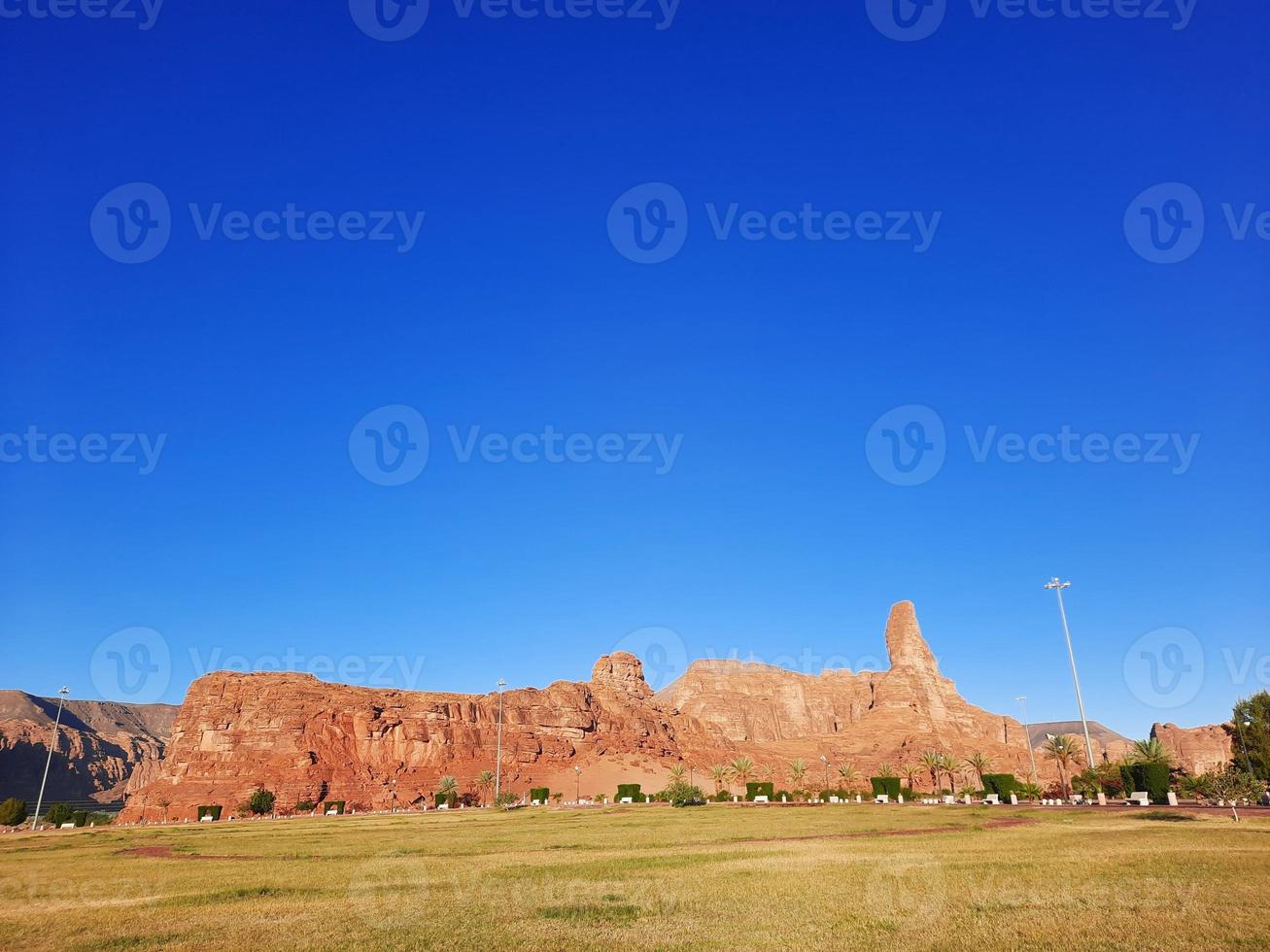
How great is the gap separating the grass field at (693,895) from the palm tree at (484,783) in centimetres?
12044

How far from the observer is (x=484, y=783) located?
151 m

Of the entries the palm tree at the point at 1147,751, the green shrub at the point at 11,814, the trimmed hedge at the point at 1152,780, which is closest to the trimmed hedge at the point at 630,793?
the palm tree at the point at 1147,751

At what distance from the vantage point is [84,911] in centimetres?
1712

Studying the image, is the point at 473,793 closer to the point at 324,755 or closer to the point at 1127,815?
the point at 324,755

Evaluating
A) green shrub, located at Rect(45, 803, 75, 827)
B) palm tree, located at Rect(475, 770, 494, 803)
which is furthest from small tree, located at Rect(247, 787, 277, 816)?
palm tree, located at Rect(475, 770, 494, 803)

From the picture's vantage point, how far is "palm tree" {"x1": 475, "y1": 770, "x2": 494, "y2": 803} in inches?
5787

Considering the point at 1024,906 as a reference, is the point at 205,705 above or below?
above

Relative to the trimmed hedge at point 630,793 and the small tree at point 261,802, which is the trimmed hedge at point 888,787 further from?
the small tree at point 261,802

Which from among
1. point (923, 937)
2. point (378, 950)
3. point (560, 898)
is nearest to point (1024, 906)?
point (923, 937)

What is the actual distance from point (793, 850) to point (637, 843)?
8726mm

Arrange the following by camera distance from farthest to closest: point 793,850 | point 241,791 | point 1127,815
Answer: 1. point 241,791
2. point 1127,815
3. point 793,850

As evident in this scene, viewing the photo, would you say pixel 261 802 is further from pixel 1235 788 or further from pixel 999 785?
pixel 1235 788

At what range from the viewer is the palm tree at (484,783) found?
147 meters

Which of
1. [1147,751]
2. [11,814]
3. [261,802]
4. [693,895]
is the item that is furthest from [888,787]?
[11,814]
